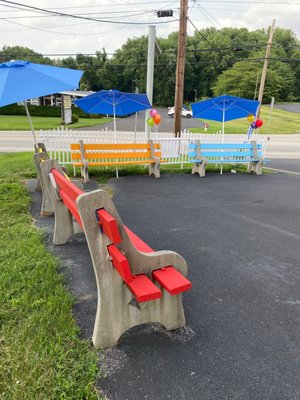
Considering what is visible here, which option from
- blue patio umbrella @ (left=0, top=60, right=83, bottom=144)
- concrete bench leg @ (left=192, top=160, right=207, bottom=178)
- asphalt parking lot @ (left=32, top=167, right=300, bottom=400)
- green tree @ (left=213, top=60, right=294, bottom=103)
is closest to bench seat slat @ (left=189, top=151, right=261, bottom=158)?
concrete bench leg @ (left=192, top=160, right=207, bottom=178)

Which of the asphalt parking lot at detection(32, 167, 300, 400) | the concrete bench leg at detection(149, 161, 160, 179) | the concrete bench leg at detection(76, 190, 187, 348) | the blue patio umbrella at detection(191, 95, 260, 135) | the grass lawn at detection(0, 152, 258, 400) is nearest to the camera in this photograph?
the grass lawn at detection(0, 152, 258, 400)

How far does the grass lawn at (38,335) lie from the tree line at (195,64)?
62570 mm

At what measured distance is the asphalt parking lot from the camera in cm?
201

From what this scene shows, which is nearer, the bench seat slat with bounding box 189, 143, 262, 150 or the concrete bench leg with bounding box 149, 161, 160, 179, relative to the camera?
the concrete bench leg with bounding box 149, 161, 160, 179

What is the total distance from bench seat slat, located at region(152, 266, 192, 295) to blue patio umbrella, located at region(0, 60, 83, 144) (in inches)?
104

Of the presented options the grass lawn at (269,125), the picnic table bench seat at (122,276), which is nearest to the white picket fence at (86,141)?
the picnic table bench seat at (122,276)

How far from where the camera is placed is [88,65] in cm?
7369

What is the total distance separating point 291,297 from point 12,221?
365 centimetres

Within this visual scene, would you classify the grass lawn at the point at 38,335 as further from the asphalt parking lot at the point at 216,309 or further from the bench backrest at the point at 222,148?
the bench backrest at the point at 222,148

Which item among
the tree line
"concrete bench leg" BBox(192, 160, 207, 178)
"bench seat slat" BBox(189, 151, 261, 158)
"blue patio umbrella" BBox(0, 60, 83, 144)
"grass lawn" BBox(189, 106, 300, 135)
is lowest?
"grass lawn" BBox(189, 106, 300, 135)

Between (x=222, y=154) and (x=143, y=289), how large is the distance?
7.74m

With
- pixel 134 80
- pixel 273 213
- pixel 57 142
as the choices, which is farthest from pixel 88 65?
pixel 273 213

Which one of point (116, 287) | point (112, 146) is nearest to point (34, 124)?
point (112, 146)

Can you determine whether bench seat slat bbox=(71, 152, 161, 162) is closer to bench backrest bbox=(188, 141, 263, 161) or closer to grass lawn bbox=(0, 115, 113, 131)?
bench backrest bbox=(188, 141, 263, 161)
